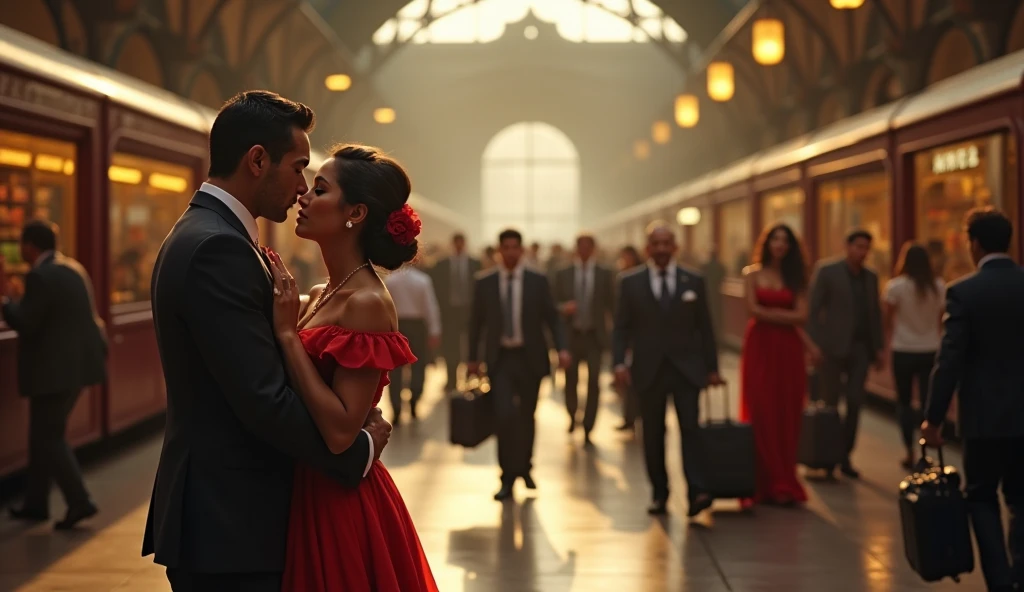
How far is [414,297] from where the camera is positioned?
12234mm

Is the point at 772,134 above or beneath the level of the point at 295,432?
above

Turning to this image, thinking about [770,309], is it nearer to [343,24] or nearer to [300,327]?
[300,327]

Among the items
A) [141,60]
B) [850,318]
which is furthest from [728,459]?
[141,60]

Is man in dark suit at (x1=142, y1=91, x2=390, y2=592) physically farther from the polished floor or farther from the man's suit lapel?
the polished floor

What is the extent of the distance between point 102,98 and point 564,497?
4.35 metres

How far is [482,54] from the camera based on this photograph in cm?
4950

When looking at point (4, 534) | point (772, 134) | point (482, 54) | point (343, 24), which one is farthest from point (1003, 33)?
point (482, 54)

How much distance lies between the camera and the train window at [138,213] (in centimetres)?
1002

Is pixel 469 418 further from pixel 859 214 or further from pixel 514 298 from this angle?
pixel 859 214

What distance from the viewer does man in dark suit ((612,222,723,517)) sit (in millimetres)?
7473

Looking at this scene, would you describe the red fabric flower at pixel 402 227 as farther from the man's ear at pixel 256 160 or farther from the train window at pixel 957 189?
the train window at pixel 957 189

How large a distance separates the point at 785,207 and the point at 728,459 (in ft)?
31.4

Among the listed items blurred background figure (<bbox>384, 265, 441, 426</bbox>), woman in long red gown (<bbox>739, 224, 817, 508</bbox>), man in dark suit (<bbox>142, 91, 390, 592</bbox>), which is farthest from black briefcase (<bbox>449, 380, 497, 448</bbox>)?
man in dark suit (<bbox>142, 91, 390, 592</bbox>)

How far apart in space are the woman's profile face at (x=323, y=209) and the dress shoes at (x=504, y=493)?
17.7 ft
